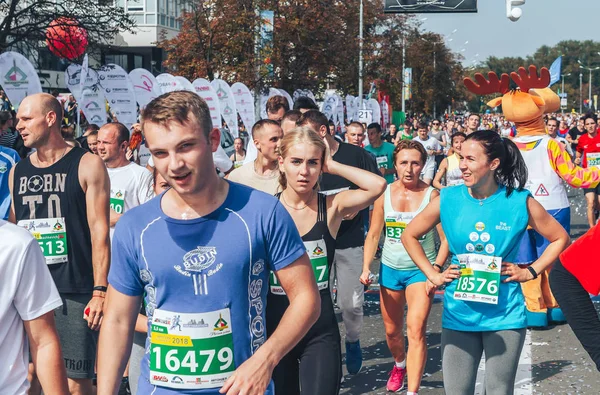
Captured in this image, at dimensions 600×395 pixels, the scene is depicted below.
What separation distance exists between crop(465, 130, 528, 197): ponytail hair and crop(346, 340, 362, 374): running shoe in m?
2.26

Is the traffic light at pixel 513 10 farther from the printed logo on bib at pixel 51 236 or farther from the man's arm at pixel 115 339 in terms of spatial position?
the man's arm at pixel 115 339

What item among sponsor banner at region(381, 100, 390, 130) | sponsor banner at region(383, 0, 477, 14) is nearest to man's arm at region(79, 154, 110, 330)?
sponsor banner at region(383, 0, 477, 14)

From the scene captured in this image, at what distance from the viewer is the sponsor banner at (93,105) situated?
14.4 m

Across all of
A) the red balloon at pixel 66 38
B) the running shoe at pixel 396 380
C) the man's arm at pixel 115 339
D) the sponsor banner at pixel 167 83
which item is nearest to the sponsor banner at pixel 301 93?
the red balloon at pixel 66 38

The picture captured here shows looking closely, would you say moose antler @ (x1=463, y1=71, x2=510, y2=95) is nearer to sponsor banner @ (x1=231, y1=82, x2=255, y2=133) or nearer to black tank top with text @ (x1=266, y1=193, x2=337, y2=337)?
black tank top with text @ (x1=266, y1=193, x2=337, y2=337)

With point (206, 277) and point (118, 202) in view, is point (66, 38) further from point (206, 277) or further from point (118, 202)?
point (206, 277)

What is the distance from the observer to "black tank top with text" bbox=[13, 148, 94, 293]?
5.20m

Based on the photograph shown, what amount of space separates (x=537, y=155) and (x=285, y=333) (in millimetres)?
6301

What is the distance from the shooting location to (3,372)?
290 centimetres

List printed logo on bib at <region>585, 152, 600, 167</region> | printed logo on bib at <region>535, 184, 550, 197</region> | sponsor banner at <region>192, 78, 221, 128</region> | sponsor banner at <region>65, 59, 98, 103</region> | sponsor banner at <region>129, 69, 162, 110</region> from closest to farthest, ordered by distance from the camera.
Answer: printed logo on bib at <region>535, 184, 550, 197</region> < sponsor banner at <region>65, 59, 98, 103</region> < printed logo on bib at <region>585, 152, 600, 167</region> < sponsor banner at <region>129, 69, 162, 110</region> < sponsor banner at <region>192, 78, 221, 128</region>

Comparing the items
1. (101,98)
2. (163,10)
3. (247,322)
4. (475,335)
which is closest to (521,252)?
(475,335)

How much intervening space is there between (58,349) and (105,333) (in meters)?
0.18

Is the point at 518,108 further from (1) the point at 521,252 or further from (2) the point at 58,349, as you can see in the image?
(2) the point at 58,349

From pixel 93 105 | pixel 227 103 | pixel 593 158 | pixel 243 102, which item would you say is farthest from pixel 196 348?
pixel 243 102
